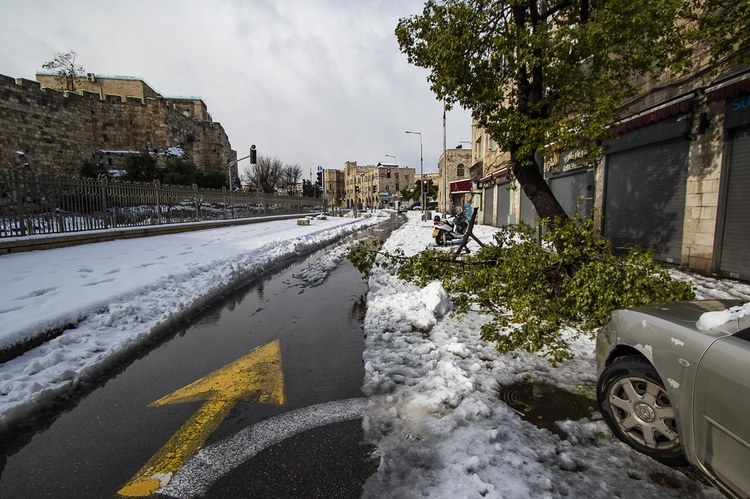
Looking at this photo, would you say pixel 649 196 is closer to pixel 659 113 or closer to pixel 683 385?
pixel 659 113

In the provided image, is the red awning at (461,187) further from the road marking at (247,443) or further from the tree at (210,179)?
the road marking at (247,443)

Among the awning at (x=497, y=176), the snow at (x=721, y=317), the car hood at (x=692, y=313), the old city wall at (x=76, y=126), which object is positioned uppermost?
the old city wall at (x=76, y=126)

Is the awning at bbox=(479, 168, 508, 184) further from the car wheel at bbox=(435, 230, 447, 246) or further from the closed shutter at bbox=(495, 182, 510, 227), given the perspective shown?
the car wheel at bbox=(435, 230, 447, 246)

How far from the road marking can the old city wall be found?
129 feet

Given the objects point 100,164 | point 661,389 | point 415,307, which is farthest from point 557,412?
point 100,164

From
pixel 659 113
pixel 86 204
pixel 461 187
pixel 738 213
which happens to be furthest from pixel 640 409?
pixel 461 187

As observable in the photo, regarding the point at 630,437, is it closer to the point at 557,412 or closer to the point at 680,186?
the point at 557,412

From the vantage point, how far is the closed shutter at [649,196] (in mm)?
8070

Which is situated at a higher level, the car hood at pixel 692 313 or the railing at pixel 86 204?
the railing at pixel 86 204

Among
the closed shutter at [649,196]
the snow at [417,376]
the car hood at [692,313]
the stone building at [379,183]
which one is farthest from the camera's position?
the stone building at [379,183]

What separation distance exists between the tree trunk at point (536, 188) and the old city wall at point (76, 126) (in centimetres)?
3932

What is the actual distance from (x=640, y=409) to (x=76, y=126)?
46.6m

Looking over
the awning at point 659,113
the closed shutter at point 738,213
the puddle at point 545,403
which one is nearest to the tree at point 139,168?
the awning at point 659,113

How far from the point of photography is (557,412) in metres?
2.76
